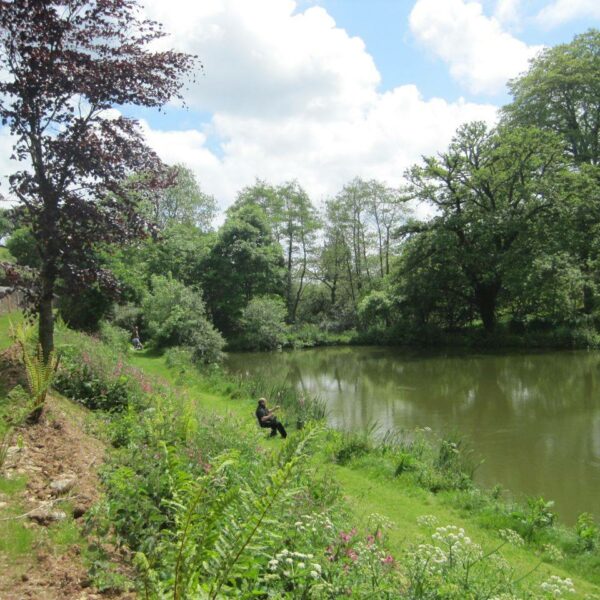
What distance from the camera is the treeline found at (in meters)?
26.0

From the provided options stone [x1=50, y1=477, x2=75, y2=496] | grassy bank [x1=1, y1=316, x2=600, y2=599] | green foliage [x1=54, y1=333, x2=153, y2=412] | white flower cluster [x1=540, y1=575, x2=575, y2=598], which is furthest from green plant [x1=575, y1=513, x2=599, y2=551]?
green foliage [x1=54, y1=333, x2=153, y2=412]

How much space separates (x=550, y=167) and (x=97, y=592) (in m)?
31.3

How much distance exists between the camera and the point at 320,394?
17.8 metres

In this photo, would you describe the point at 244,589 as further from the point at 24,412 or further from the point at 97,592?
the point at 24,412

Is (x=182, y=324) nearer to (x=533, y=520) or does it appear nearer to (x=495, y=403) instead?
(x=495, y=403)

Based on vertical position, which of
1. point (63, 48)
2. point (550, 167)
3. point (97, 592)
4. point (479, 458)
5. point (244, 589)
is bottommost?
point (479, 458)

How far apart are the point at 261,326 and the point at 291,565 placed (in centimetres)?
2857

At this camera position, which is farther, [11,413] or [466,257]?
[466,257]

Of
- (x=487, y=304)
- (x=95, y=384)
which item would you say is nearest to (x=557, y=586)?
(x=95, y=384)

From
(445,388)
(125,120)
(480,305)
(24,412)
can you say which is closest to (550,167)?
(480,305)

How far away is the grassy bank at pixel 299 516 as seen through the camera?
2992 millimetres

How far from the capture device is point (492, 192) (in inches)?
1142

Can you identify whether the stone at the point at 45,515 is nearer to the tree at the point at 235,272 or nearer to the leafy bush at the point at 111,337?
the leafy bush at the point at 111,337

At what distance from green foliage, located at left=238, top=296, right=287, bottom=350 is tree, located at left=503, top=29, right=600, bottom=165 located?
21.4 meters
